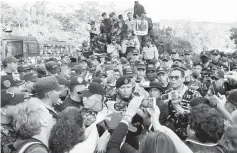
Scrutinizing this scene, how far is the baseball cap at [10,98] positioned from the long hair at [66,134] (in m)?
1.12

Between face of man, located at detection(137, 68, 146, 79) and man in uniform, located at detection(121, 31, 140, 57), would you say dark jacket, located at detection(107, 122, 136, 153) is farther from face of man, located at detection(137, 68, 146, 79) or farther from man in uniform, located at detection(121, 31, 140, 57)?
man in uniform, located at detection(121, 31, 140, 57)

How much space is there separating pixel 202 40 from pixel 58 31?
15528 mm

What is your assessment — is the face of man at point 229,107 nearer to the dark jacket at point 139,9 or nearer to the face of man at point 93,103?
the face of man at point 93,103

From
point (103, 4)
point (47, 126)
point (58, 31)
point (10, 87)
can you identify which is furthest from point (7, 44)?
point (103, 4)

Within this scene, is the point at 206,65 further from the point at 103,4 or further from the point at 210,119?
the point at 103,4

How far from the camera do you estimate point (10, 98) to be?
3.32 m

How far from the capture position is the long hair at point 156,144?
196 cm

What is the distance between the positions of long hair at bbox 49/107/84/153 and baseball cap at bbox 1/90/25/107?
3.66ft

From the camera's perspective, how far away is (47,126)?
7.86 ft

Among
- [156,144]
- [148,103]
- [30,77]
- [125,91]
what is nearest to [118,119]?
[148,103]

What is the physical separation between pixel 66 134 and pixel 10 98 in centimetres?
129

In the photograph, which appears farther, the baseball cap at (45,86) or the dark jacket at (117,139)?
the baseball cap at (45,86)

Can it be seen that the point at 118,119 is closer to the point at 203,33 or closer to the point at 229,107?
the point at 229,107

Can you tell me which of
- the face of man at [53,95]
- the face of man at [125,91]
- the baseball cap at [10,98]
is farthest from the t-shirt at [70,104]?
the baseball cap at [10,98]
